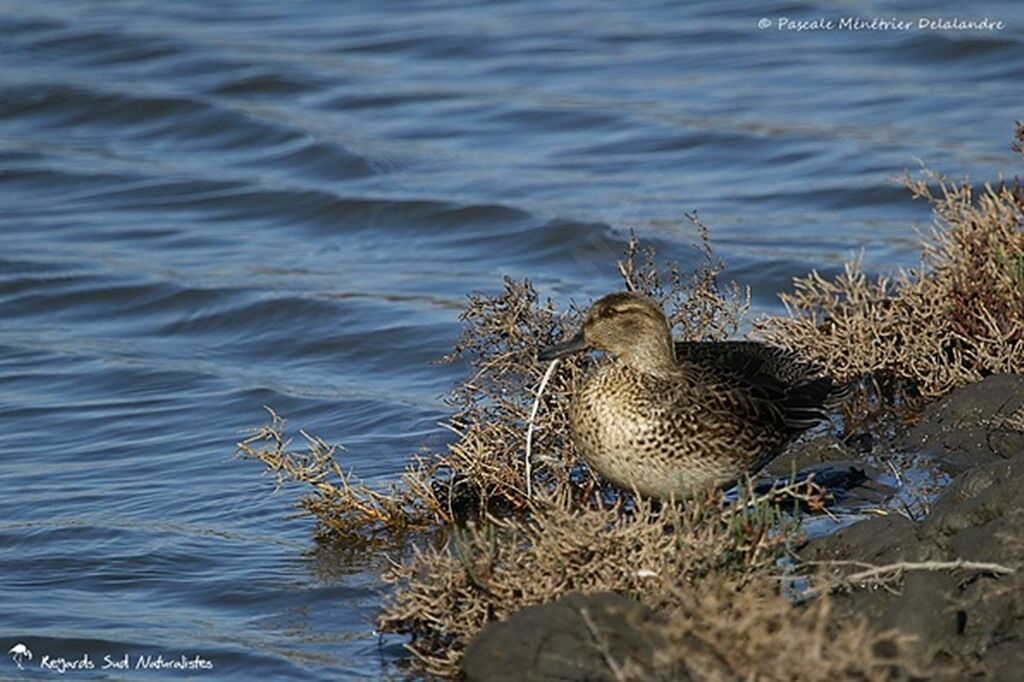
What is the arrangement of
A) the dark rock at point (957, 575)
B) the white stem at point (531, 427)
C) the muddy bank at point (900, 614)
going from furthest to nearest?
the white stem at point (531, 427)
the dark rock at point (957, 575)
the muddy bank at point (900, 614)

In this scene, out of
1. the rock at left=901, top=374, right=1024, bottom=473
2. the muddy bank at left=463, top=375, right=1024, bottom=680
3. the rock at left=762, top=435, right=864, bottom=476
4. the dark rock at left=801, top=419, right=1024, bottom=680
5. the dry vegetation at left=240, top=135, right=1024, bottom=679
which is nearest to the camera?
the muddy bank at left=463, top=375, right=1024, bottom=680

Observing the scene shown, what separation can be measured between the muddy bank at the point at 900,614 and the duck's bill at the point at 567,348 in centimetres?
118

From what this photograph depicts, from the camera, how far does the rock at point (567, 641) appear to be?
5426 millimetres

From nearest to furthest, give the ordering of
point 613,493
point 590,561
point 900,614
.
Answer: point 900,614
point 590,561
point 613,493

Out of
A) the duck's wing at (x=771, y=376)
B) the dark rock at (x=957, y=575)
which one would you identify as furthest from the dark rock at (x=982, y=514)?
the duck's wing at (x=771, y=376)

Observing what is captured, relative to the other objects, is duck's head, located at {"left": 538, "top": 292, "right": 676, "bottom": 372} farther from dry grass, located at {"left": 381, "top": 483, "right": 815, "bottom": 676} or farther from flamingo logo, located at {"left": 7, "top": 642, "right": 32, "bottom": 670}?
Answer: flamingo logo, located at {"left": 7, "top": 642, "right": 32, "bottom": 670}

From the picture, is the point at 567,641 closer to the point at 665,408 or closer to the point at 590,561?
the point at 590,561

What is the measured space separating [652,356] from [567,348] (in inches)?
15.6

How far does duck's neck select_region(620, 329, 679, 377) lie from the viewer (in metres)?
7.38

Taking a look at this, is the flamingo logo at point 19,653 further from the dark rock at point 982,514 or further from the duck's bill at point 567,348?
the dark rock at point 982,514

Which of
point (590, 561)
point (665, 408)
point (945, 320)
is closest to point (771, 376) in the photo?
point (665, 408)

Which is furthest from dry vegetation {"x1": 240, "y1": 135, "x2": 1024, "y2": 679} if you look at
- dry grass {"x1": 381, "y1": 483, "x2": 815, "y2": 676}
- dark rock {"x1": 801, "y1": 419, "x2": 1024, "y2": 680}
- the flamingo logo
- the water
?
the flamingo logo

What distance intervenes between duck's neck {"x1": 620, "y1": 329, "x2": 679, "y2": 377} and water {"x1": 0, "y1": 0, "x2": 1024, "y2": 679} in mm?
1384

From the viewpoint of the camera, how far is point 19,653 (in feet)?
24.1
